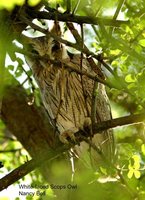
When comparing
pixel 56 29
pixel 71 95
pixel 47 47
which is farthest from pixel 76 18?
Result: pixel 71 95

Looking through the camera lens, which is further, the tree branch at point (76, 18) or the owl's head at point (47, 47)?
the owl's head at point (47, 47)

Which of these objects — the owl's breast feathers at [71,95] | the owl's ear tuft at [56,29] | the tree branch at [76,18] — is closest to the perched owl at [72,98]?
the owl's breast feathers at [71,95]

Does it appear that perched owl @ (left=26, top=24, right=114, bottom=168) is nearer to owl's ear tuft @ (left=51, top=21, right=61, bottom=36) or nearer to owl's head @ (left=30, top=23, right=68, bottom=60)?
owl's head @ (left=30, top=23, right=68, bottom=60)

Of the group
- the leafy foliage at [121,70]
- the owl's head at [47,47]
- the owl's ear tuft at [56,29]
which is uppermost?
the owl's head at [47,47]

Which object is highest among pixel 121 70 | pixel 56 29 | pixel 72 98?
pixel 56 29

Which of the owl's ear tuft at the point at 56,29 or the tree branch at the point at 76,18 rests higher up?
the owl's ear tuft at the point at 56,29

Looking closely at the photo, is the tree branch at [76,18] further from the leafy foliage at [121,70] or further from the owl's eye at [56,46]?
the owl's eye at [56,46]

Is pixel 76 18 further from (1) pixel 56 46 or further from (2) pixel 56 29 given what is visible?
(1) pixel 56 46

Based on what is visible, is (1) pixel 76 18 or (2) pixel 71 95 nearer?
(1) pixel 76 18

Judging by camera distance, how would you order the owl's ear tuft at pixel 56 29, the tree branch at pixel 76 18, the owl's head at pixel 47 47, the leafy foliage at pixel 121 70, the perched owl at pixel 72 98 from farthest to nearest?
the perched owl at pixel 72 98, the owl's head at pixel 47 47, the owl's ear tuft at pixel 56 29, the tree branch at pixel 76 18, the leafy foliage at pixel 121 70

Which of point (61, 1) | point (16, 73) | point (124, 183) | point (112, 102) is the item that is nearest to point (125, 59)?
point (61, 1)

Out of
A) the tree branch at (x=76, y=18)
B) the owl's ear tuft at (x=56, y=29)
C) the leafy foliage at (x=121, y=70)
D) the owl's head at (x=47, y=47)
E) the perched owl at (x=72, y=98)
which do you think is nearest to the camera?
the leafy foliage at (x=121, y=70)

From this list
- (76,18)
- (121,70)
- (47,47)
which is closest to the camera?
(76,18)

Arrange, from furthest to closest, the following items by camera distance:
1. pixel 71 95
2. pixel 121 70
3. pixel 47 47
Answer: pixel 71 95 < pixel 47 47 < pixel 121 70
